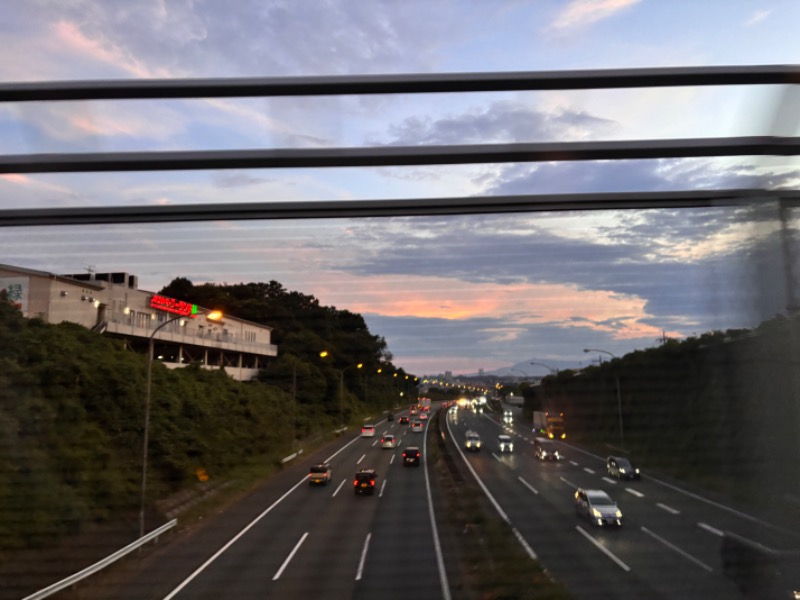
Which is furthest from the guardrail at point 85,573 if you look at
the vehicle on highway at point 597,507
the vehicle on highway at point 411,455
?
the vehicle on highway at point 411,455

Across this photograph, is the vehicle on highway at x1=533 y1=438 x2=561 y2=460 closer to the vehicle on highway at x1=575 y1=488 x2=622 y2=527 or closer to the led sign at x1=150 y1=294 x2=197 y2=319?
the vehicle on highway at x1=575 y1=488 x2=622 y2=527

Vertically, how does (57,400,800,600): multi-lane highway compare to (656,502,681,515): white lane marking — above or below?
below

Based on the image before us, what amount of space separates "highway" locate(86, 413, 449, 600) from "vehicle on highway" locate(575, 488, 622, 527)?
496 millimetres

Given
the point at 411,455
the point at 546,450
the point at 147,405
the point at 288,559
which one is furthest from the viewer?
the point at 411,455

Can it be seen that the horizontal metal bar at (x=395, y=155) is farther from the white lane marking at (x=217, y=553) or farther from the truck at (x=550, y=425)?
the truck at (x=550, y=425)

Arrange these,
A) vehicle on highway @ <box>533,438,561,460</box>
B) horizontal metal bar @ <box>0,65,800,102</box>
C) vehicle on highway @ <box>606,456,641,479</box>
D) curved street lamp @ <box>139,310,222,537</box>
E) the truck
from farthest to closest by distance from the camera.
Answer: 1. the truck
2. vehicle on highway @ <box>533,438,561,460</box>
3. vehicle on highway @ <box>606,456,641,479</box>
4. curved street lamp @ <box>139,310,222,537</box>
5. horizontal metal bar @ <box>0,65,800,102</box>

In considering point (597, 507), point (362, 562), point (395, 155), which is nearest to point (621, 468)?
point (597, 507)

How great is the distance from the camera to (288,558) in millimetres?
1879

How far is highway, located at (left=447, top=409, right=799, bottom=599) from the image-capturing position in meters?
1.42

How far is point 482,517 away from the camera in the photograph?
174cm

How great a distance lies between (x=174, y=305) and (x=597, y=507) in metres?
1.56

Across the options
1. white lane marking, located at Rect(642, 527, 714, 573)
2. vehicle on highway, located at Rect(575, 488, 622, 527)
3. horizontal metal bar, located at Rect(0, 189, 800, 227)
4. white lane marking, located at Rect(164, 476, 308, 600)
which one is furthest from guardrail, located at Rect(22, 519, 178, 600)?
white lane marking, located at Rect(642, 527, 714, 573)

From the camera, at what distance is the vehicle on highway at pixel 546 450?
7.68ft

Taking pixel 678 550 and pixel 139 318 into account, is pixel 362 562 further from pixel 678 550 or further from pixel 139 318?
pixel 139 318
